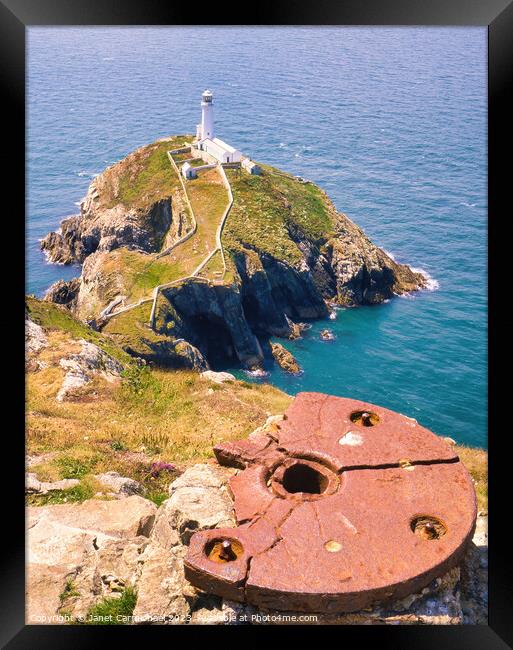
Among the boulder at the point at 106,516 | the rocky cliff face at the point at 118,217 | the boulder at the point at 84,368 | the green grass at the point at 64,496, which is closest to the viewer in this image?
the boulder at the point at 106,516

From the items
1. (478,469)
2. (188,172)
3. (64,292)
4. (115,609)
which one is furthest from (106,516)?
(188,172)

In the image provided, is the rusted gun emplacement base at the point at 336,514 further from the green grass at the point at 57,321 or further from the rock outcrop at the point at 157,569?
the green grass at the point at 57,321

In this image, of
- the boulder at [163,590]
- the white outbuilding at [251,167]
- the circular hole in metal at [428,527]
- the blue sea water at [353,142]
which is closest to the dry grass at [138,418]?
the boulder at [163,590]

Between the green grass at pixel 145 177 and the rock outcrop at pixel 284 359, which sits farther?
the green grass at pixel 145 177

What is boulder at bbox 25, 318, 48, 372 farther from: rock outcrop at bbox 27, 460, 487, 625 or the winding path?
the winding path

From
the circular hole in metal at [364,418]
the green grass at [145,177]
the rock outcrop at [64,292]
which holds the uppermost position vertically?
the green grass at [145,177]

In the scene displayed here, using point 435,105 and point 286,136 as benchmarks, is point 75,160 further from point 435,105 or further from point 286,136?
point 435,105

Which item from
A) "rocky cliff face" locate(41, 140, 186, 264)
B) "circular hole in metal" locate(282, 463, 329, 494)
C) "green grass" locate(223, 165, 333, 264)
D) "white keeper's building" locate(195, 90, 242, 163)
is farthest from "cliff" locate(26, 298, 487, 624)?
"white keeper's building" locate(195, 90, 242, 163)

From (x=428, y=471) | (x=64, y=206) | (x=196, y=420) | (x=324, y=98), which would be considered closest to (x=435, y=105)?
(x=324, y=98)
